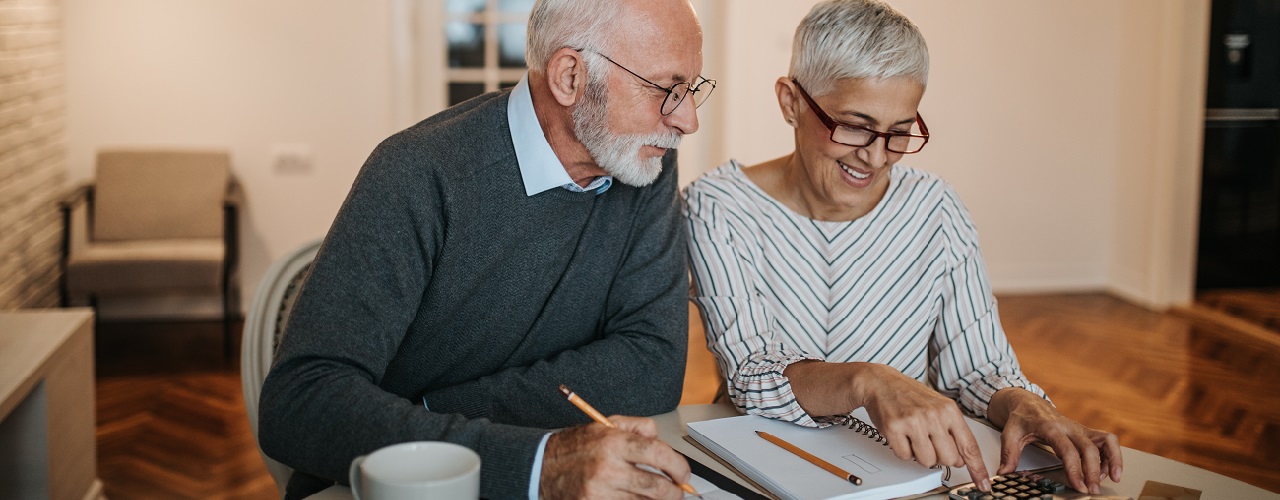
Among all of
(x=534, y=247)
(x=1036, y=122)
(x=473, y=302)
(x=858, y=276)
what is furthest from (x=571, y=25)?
(x=1036, y=122)

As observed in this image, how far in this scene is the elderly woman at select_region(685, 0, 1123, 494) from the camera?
1.70 metres

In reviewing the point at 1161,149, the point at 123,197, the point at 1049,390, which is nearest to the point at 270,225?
the point at 123,197

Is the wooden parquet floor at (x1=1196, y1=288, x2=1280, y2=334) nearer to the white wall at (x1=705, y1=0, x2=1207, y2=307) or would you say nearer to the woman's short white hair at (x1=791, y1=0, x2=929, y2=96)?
the white wall at (x1=705, y1=0, x2=1207, y2=307)

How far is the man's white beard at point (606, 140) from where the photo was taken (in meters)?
→ 1.62

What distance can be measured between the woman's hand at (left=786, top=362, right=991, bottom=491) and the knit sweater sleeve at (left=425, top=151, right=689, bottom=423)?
21 centimetres

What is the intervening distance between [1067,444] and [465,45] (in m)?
5.39

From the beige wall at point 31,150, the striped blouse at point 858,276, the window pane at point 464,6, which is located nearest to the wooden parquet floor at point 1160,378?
the striped blouse at point 858,276

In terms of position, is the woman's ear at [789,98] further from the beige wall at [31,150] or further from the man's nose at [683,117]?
the beige wall at [31,150]

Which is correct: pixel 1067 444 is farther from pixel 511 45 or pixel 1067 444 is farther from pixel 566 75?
pixel 511 45

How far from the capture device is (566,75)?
163 cm

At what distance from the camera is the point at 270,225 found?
576cm

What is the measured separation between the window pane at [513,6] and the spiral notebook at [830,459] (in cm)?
510

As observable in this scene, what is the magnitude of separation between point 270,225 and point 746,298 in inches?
178

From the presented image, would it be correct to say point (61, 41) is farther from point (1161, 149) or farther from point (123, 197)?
point (1161, 149)
